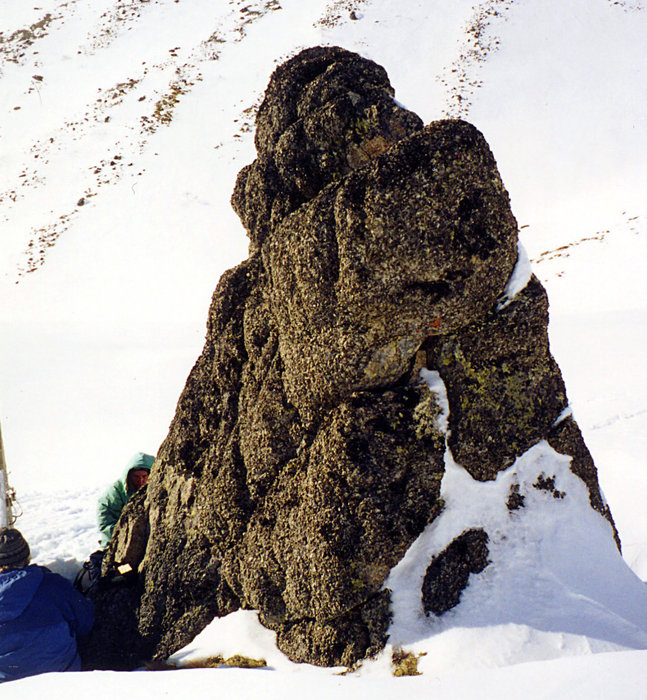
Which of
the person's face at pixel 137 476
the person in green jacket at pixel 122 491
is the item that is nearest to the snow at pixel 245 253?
the person in green jacket at pixel 122 491

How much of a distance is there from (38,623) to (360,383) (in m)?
2.28

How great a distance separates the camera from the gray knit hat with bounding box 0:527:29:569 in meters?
3.82

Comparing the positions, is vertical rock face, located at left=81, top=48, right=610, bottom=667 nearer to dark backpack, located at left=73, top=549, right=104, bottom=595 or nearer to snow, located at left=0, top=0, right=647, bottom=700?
snow, located at left=0, top=0, right=647, bottom=700

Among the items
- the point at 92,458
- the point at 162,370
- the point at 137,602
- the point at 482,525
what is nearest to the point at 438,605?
the point at 482,525

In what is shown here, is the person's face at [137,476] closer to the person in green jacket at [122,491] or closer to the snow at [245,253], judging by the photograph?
the person in green jacket at [122,491]

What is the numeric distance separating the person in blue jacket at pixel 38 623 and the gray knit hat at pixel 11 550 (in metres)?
0.39

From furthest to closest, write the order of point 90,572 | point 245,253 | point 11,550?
point 245,253 < point 90,572 < point 11,550

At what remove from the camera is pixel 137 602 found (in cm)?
385

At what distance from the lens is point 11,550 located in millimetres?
3842

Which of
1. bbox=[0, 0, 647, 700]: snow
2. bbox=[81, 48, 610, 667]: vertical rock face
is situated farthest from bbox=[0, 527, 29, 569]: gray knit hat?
bbox=[0, 0, 647, 700]: snow

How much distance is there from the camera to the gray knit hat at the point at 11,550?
382cm

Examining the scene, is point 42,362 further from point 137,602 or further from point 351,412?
point 351,412

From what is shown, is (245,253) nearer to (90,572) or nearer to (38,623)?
(90,572)

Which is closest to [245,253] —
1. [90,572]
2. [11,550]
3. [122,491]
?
[122,491]
